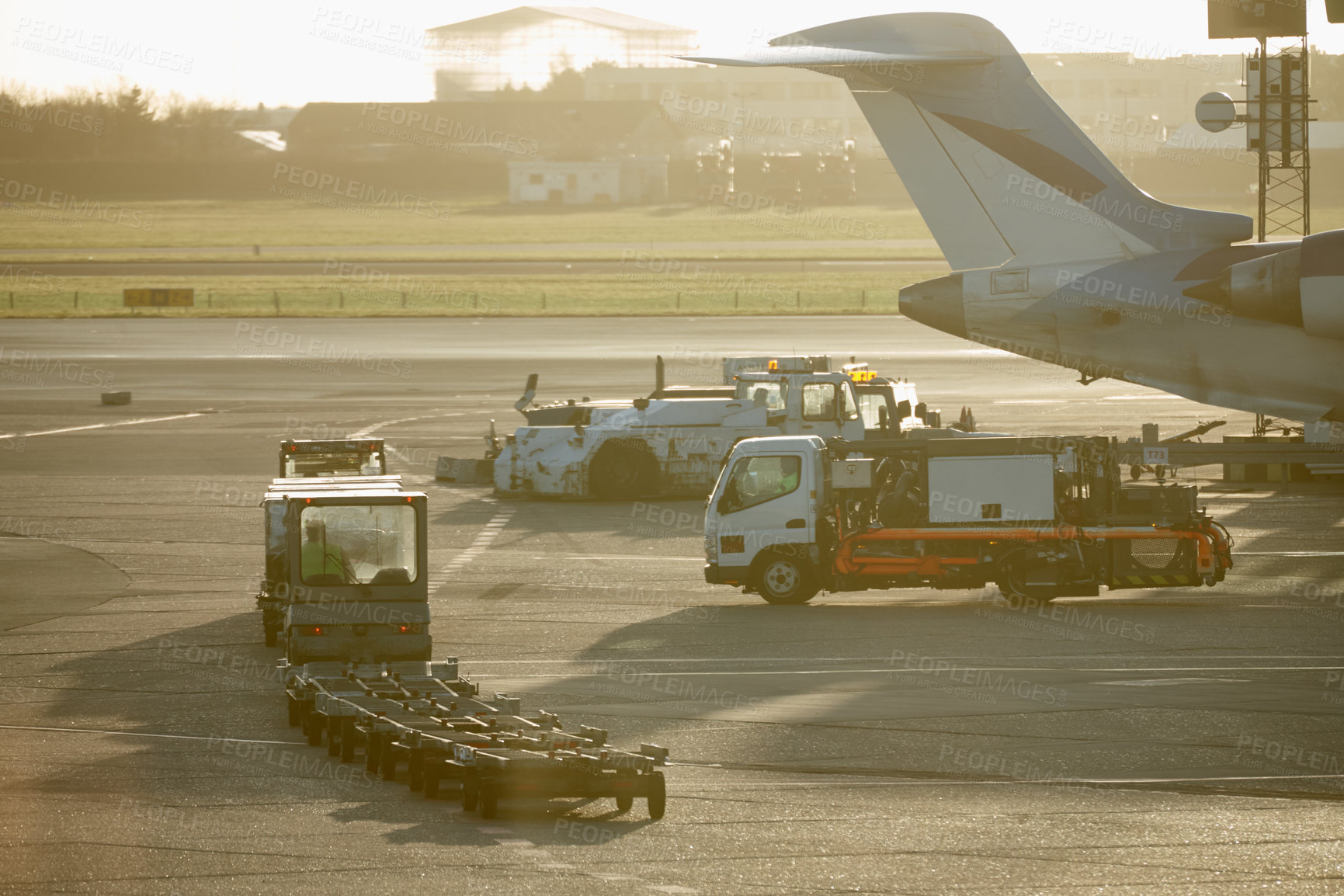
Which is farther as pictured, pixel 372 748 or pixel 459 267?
pixel 459 267

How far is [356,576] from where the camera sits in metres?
17.2

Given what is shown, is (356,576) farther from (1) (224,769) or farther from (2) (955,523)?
(2) (955,523)

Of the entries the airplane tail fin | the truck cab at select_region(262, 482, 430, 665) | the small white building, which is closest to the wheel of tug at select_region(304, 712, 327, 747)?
the truck cab at select_region(262, 482, 430, 665)

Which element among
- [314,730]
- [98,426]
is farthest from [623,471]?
[98,426]

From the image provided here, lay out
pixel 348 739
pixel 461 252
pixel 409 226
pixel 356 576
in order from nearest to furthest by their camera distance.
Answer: pixel 348 739 < pixel 356 576 < pixel 461 252 < pixel 409 226

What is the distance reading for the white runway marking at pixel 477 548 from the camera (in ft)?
79.8

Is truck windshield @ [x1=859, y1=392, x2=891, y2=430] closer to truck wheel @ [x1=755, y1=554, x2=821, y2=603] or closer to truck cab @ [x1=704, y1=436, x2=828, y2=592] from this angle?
truck cab @ [x1=704, y1=436, x2=828, y2=592]

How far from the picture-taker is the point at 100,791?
501 inches

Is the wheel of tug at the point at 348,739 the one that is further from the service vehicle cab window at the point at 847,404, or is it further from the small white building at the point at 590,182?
the small white building at the point at 590,182

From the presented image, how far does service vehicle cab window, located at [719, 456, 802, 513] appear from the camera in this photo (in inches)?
866

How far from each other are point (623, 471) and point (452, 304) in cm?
5288

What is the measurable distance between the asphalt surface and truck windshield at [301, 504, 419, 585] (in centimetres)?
158

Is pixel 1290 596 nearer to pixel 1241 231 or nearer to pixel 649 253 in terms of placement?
pixel 1241 231

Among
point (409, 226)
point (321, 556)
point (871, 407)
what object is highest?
point (409, 226)
